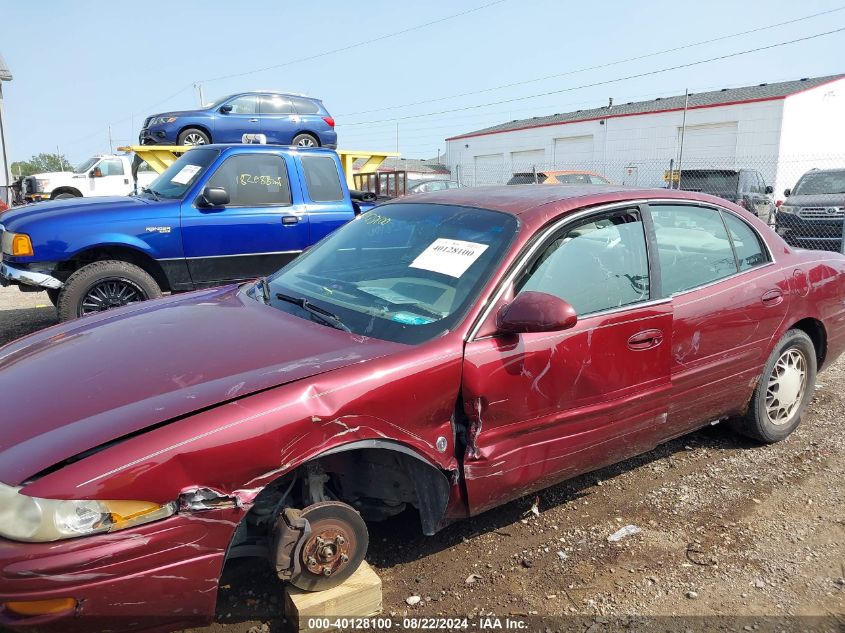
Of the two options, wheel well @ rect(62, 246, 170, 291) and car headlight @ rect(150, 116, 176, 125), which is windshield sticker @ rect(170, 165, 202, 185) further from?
car headlight @ rect(150, 116, 176, 125)

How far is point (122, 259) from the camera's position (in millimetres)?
5793

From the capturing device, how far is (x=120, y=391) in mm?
2162

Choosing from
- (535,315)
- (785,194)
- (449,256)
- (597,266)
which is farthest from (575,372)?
(785,194)

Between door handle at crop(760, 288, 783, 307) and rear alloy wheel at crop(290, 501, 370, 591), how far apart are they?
8.49 ft

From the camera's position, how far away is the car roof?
9.75ft

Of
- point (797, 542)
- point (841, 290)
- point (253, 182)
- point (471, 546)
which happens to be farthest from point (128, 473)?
point (253, 182)

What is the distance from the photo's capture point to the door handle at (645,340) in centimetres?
297

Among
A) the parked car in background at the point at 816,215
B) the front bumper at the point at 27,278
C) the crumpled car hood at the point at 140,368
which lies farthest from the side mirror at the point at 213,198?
the parked car in background at the point at 816,215

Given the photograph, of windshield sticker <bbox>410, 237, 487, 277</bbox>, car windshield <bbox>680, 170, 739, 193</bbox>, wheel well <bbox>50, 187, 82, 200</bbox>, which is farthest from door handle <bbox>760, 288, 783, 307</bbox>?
wheel well <bbox>50, 187, 82, 200</bbox>

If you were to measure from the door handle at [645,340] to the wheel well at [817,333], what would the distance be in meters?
1.39

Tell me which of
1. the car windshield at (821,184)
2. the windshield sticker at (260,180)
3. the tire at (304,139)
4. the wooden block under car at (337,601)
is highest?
the tire at (304,139)

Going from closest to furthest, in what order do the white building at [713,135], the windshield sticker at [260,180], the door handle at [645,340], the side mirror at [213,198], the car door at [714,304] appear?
the door handle at [645,340], the car door at [714,304], the side mirror at [213,198], the windshield sticker at [260,180], the white building at [713,135]

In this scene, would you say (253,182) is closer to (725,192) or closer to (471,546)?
(471,546)

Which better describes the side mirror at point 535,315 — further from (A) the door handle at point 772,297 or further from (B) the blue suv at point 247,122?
(B) the blue suv at point 247,122
